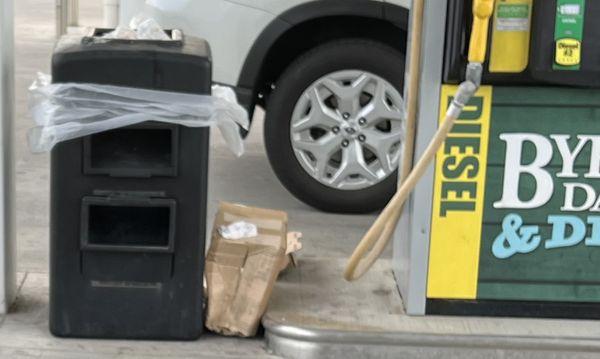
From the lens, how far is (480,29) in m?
3.67

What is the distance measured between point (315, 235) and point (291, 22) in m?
1.10

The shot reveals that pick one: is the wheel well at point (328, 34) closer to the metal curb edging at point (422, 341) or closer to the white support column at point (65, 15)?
the metal curb edging at point (422, 341)

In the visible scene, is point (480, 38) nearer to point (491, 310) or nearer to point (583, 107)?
point (583, 107)

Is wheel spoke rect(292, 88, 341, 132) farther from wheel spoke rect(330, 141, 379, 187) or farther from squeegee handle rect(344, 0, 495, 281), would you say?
squeegee handle rect(344, 0, 495, 281)

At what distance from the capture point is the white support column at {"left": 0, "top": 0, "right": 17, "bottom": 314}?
4.01 metres

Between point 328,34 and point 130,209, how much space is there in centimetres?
210

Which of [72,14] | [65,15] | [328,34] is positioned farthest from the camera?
[72,14]

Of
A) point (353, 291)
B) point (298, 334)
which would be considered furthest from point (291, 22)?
point (298, 334)

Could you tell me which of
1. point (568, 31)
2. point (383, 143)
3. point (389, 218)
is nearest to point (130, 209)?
point (389, 218)

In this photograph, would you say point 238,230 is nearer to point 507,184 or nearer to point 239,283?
point 239,283

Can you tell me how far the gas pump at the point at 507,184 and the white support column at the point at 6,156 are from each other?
1373mm

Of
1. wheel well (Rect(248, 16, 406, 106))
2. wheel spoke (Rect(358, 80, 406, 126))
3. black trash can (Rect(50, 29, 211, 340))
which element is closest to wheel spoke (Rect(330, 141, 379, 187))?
wheel spoke (Rect(358, 80, 406, 126))

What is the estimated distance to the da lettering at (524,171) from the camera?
158 inches

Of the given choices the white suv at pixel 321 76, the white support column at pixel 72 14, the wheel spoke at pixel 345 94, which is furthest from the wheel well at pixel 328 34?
the white support column at pixel 72 14
